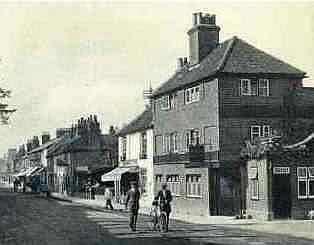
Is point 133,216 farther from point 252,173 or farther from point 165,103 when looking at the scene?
point 165,103

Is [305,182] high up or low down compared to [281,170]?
down

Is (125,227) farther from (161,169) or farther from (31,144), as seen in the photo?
(31,144)

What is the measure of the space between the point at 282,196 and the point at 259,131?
626 cm

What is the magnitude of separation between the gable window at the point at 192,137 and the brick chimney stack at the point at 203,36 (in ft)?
16.4

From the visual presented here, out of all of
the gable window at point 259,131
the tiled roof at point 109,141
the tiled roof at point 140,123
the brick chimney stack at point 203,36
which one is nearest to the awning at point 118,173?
the tiled roof at point 140,123

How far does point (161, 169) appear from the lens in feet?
138

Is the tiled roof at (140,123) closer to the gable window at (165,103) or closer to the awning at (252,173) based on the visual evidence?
the gable window at (165,103)

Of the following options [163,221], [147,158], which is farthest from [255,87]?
[163,221]

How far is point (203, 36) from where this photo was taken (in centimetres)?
3934

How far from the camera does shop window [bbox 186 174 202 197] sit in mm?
35447

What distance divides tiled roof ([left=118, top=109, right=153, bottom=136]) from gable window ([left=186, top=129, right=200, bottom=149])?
8.00 m

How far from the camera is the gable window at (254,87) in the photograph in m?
34.5

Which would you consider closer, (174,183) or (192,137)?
(192,137)

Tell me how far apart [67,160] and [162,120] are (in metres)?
30.8
